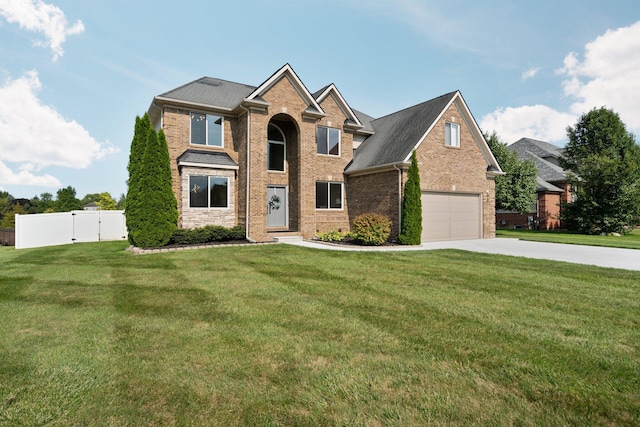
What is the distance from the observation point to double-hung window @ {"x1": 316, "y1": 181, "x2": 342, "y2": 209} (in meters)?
18.4

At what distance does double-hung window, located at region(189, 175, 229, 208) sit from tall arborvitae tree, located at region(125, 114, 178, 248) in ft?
4.45

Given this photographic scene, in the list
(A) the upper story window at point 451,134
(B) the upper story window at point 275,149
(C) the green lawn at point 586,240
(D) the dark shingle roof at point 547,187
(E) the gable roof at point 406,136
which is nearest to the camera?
(C) the green lawn at point 586,240

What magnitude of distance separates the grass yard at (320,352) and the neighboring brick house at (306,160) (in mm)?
8857

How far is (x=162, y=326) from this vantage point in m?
4.50

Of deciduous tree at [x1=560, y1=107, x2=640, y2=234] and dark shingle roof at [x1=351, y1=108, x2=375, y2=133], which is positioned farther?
deciduous tree at [x1=560, y1=107, x2=640, y2=234]

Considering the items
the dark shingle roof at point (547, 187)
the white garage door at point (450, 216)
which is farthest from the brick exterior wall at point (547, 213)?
the white garage door at point (450, 216)

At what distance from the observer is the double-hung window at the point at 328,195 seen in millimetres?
18438

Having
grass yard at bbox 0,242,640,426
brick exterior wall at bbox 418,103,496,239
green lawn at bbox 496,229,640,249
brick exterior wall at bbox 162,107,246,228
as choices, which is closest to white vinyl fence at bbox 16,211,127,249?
brick exterior wall at bbox 162,107,246,228

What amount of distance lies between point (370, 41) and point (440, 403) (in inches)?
612

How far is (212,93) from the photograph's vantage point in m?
17.2

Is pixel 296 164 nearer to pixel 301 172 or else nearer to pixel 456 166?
pixel 301 172

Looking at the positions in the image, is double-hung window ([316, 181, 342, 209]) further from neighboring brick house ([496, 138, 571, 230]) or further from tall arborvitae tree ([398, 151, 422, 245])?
neighboring brick house ([496, 138, 571, 230])

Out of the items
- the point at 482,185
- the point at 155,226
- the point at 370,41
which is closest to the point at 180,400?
the point at 155,226

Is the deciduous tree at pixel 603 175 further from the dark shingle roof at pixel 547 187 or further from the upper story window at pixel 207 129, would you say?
the upper story window at pixel 207 129
